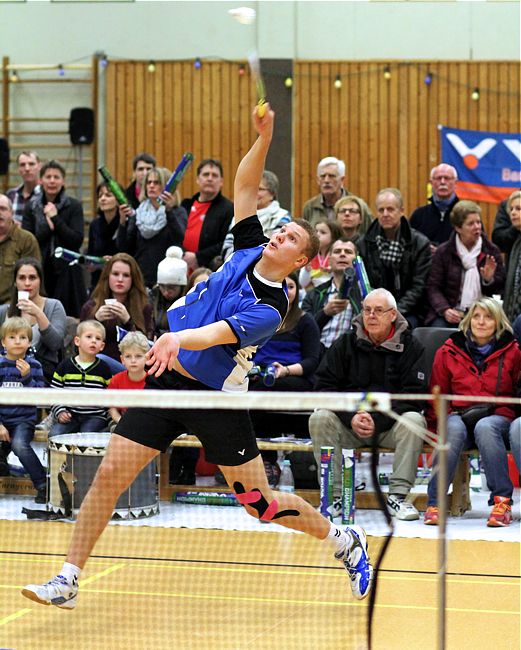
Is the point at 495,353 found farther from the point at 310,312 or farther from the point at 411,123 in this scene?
the point at 411,123

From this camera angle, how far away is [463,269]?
10.3m

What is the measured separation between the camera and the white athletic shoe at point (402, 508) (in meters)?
8.33

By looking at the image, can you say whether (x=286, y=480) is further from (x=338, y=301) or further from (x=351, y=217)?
(x=351, y=217)

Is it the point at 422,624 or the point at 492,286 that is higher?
the point at 492,286

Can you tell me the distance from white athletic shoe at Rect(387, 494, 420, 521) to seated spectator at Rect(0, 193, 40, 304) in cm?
482

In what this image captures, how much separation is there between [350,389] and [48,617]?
12.6 ft

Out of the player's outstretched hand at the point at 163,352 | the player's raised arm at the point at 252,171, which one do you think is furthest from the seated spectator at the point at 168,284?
the player's outstretched hand at the point at 163,352

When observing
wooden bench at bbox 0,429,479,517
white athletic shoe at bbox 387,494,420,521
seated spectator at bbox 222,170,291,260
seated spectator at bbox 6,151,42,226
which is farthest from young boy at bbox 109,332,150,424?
seated spectator at bbox 6,151,42,226

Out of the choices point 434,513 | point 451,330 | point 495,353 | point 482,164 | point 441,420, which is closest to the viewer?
point 441,420

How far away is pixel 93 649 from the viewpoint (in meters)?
5.04

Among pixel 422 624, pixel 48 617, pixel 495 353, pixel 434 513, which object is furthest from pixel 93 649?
pixel 495 353

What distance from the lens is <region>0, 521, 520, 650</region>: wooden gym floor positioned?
5.27m

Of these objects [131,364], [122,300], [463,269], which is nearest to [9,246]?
[122,300]

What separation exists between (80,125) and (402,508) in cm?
1160
